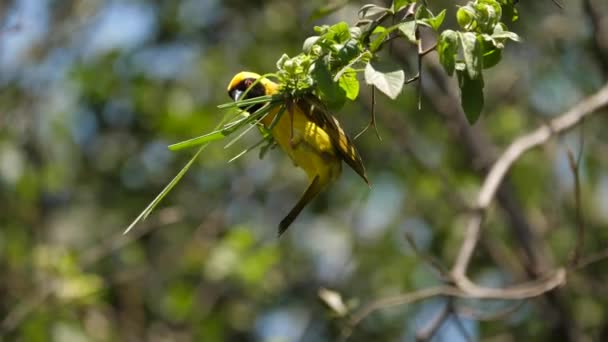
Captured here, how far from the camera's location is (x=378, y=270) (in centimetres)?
586

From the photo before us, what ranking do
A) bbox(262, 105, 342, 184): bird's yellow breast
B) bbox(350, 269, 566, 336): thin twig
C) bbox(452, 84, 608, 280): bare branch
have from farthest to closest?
bbox(452, 84, 608, 280): bare branch → bbox(350, 269, 566, 336): thin twig → bbox(262, 105, 342, 184): bird's yellow breast

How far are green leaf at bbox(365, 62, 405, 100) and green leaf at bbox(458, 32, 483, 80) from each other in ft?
0.41

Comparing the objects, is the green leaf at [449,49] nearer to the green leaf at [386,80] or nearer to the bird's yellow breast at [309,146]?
the green leaf at [386,80]

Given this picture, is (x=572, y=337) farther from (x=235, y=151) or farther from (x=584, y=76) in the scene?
(x=235, y=151)

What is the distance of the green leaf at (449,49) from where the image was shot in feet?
5.04

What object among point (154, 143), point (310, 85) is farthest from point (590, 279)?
point (310, 85)

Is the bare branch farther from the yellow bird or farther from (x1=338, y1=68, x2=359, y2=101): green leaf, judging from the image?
(x1=338, y1=68, x2=359, y2=101): green leaf

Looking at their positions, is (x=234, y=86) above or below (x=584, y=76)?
above

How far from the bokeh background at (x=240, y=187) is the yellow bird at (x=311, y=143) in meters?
2.64

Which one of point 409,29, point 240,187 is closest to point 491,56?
point 409,29

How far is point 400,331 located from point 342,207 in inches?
42.7

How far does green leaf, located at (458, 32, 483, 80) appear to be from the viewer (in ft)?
5.00

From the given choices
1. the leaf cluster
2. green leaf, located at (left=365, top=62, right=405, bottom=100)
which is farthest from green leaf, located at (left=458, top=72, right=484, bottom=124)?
green leaf, located at (left=365, top=62, right=405, bottom=100)

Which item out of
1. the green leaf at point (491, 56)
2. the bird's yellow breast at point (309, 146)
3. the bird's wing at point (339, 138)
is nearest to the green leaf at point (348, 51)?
the green leaf at point (491, 56)
